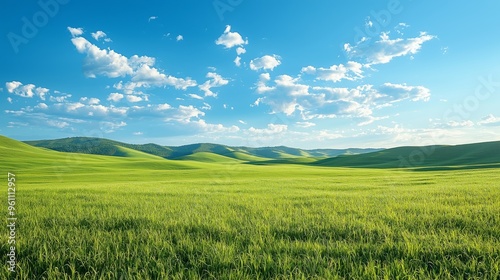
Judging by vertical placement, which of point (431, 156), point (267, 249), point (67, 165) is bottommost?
point (431, 156)

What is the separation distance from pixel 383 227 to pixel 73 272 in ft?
18.8

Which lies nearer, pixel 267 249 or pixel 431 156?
pixel 267 249

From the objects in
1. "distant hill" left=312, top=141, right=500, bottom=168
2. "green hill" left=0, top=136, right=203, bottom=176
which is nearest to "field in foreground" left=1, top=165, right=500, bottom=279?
"green hill" left=0, top=136, right=203, bottom=176

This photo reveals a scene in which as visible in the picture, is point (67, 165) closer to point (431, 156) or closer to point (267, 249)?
point (267, 249)

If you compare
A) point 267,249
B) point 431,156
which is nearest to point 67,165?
point 267,249

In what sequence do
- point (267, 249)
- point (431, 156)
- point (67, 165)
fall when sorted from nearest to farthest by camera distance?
1. point (267, 249)
2. point (67, 165)
3. point (431, 156)

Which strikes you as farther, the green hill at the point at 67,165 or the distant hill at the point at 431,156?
the distant hill at the point at 431,156

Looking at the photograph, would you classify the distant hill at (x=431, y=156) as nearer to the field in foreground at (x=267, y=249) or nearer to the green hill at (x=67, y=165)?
the green hill at (x=67, y=165)

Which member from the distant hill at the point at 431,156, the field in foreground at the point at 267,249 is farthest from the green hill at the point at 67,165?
the distant hill at the point at 431,156

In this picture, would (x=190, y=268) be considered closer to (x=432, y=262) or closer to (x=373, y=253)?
(x=373, y=253)

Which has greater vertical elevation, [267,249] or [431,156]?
[267,249]

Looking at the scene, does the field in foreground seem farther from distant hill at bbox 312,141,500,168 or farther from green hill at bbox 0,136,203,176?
distant hill at bbox 312,141,500,168

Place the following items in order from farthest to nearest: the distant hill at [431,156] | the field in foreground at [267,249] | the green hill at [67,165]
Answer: the distant hill at [431,156] → the green hill at [67,165] → the field in foreground at [267,249]

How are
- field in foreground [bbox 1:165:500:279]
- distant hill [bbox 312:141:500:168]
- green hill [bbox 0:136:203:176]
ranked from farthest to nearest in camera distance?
distant hill [bbox 312:141:500:168], green hill [bbox 0:136:203:176], field in foreground [bbox 1:165:500:279]
